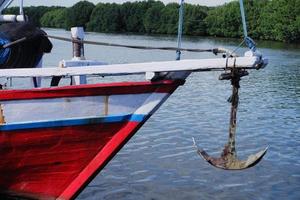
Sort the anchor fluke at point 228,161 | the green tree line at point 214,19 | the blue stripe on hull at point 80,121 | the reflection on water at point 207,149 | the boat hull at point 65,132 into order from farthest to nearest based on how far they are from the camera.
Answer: the green tree line at point 214,19 → the reflection on water at point 207,149 → the blue stripe on hull at point 80,121 → the boat hull at point 65,132 → the anchor fluke at point 228,161

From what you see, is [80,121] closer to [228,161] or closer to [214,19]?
[228,161]

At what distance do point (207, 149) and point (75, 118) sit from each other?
6526 mm

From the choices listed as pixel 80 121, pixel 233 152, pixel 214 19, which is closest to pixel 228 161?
pixel 233 152

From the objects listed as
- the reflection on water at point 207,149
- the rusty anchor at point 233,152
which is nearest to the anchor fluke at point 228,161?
the rusty anchor at point 233,152

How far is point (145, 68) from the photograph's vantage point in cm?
762

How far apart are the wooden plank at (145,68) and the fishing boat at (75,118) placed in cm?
1

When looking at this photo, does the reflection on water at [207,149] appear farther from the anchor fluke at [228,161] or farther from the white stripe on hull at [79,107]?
the anchor fluke at [228,161]

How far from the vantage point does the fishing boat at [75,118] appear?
25.3 ft

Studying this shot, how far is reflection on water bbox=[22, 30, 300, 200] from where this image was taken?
11.0 metres

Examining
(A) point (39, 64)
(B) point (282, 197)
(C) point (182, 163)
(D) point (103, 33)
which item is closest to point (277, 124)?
(C) point (182, 163)

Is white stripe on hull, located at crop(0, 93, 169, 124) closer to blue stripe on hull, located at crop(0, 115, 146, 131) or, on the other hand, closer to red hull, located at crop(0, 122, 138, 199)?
blue stripe on hull, located at crop(0, 115, 146, 131)

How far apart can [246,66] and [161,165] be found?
5837 mm

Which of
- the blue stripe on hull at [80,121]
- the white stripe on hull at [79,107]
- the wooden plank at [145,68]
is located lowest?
the blue stripe on hull at [80,121]

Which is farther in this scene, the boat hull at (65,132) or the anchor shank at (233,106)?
the boat hull at (65,132)
